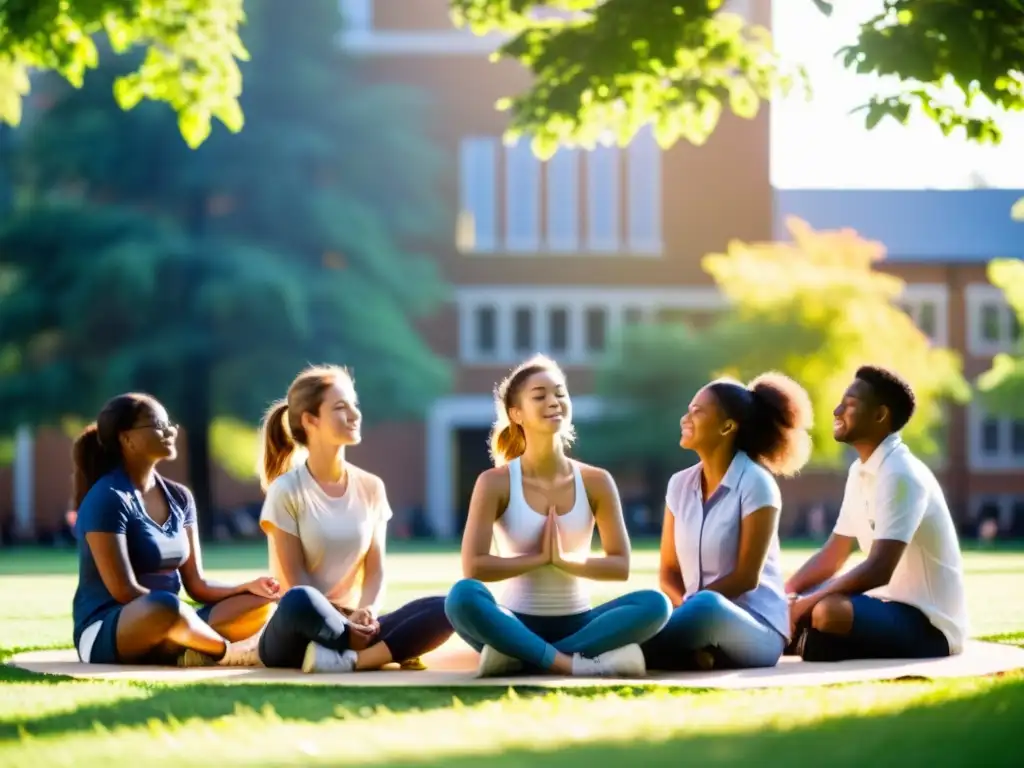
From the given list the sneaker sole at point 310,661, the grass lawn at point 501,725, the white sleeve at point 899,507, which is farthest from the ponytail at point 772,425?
the sneaker sole at point 310,661

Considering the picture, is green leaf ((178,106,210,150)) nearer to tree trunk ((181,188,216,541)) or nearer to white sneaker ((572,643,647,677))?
white sneaker ((572,643,647,677))

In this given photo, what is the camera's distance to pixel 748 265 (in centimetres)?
4225

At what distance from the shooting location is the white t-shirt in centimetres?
869

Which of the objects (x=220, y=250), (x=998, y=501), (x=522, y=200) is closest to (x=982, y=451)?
(x=998, y=501)

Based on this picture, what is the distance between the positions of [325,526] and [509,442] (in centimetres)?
98

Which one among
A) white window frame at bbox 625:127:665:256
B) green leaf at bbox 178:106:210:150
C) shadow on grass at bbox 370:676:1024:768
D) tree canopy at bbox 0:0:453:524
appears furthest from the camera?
white window frame at bbox 625:127:665:256

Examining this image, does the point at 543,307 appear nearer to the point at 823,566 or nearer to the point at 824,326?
the point at 824,326

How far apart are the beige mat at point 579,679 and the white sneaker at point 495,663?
73 millimetres

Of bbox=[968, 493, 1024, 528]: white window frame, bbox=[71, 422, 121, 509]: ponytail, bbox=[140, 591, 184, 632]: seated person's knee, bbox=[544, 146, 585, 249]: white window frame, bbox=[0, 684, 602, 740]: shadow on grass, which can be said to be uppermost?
bbox=[544, 146, 585, 249]: white window frame

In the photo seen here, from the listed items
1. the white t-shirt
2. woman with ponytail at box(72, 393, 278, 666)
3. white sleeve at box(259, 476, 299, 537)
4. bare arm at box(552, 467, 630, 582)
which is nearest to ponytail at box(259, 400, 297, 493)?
the white t-shirt

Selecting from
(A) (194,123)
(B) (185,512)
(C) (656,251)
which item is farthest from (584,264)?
(B) (185,512)

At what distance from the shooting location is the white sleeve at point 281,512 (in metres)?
8.65

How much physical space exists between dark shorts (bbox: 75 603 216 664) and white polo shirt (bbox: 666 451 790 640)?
2680mm

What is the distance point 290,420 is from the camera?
891 cm
